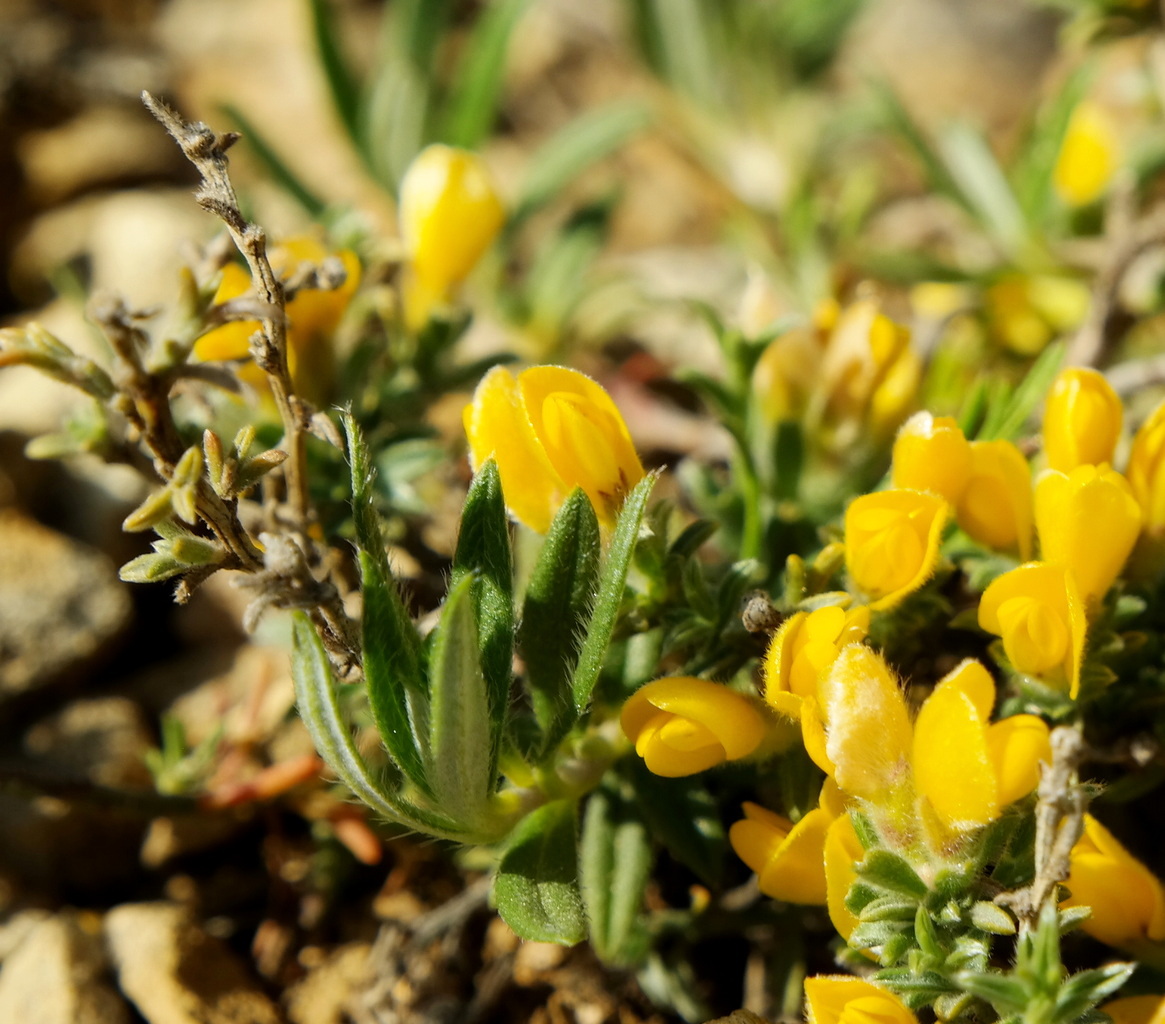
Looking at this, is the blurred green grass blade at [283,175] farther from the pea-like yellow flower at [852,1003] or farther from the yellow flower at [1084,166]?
the pea-like yellow flower at [852,1003]

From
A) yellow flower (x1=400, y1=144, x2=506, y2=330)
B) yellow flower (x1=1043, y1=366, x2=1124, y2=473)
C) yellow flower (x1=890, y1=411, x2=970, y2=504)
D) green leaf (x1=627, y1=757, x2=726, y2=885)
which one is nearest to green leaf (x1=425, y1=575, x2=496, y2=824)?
green leaf (x1=627, y1=757, x2=726, y2=885)

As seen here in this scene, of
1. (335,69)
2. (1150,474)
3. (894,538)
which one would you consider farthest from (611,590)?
(335,69)

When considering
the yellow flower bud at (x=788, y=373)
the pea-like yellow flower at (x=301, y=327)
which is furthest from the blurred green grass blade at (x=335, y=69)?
the yellow flower bud at (x=788, y=373)

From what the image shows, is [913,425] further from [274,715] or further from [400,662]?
[274,715]

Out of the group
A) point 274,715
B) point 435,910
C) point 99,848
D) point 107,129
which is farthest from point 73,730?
point 107,129

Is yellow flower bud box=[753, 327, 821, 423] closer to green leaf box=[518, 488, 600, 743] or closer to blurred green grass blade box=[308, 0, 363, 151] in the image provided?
green leaf box=[518, 488, 600, 743]
